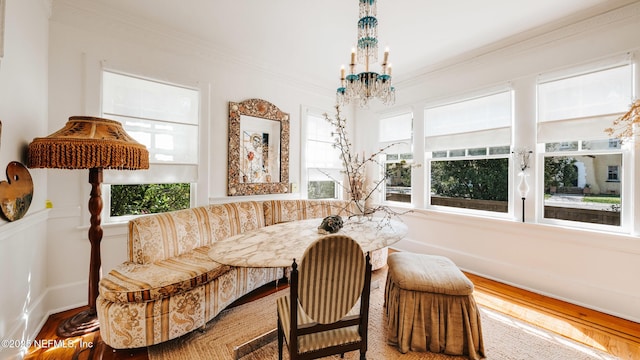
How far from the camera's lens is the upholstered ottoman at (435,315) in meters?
1.71

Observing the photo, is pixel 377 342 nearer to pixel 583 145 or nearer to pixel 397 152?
pixel 583 145

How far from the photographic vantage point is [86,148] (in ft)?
5.59

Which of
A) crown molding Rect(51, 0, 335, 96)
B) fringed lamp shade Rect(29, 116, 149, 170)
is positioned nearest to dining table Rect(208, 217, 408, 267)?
fringed lamp shade Rect(29, 116, 149, 170)

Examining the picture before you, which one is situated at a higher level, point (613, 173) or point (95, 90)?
point (95, 90)

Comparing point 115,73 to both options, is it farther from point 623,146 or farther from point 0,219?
point 623,146

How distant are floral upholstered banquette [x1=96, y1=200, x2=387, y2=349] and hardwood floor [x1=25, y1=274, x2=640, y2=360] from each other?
21 cm

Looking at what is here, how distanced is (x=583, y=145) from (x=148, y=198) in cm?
476

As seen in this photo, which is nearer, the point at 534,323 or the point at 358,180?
the point at 534,323

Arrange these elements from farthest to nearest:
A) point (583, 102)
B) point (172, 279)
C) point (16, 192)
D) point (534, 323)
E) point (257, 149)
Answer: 1. point (257, 149)
2. point (583, 102)
3. point (534, 323)
4. point (172, 279)
5. point (16, 192)

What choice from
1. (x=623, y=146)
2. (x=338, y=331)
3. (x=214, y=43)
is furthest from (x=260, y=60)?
(x=623, y=146)

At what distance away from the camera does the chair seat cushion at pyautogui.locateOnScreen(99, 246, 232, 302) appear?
5.50 ft

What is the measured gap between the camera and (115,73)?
8.18 ft

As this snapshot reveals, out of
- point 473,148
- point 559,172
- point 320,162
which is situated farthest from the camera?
point 320,162

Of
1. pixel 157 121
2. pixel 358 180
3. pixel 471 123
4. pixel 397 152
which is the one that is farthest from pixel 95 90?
pixel 471 123
